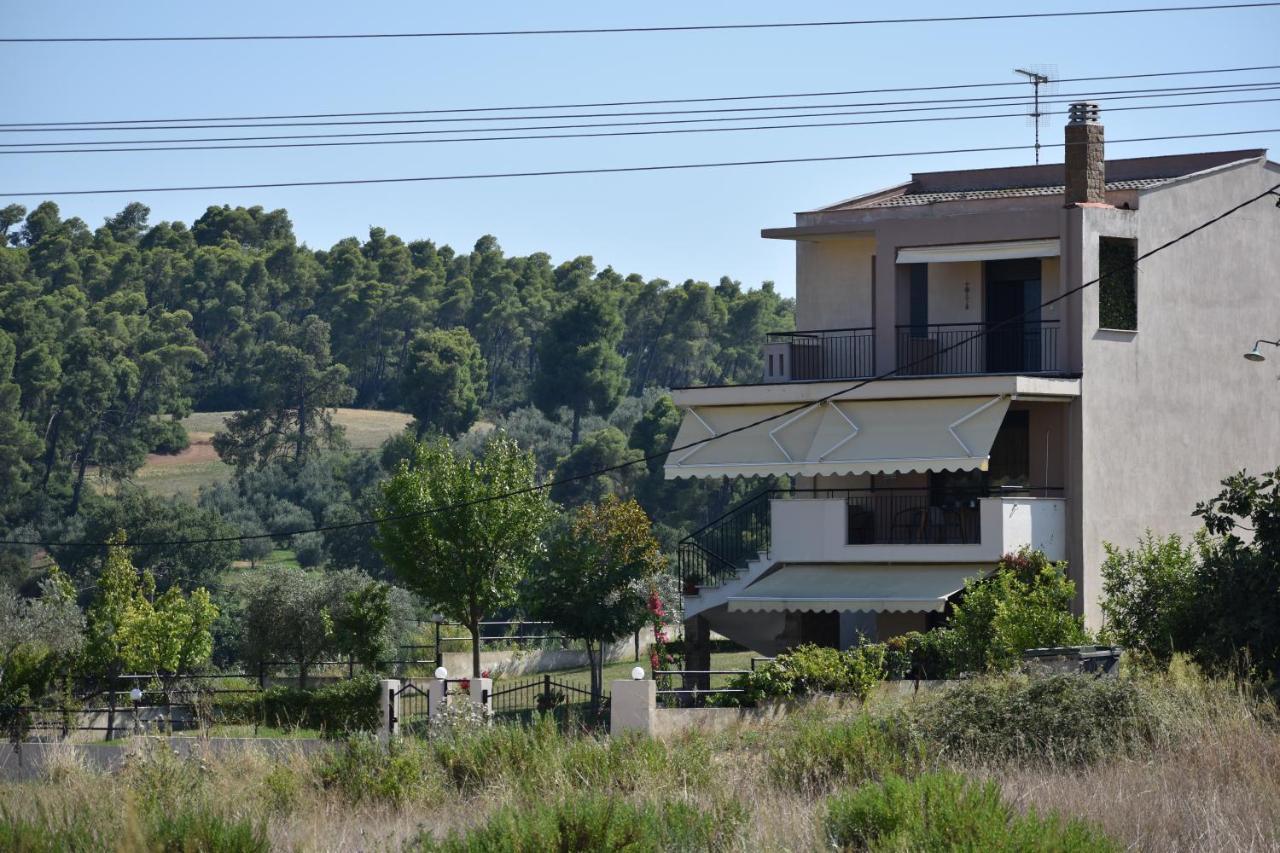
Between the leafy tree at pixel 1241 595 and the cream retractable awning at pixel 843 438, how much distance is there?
207 inches

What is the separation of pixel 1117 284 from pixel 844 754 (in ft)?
49.9

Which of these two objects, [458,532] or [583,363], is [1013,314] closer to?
[458,532]

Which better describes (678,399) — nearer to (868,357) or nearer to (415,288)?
(868,357)

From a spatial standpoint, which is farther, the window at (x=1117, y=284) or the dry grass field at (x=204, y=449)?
the dry grass field at (x=204, y=449)

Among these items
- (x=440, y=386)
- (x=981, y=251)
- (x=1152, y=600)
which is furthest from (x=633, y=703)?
(x=440, y=386)

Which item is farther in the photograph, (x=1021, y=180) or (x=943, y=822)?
(x=1021, y=180)

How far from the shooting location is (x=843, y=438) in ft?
97.9

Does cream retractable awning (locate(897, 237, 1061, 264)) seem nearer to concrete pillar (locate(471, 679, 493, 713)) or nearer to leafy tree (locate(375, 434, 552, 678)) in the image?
concrete pillar (locate(471, 679, 493, 713))

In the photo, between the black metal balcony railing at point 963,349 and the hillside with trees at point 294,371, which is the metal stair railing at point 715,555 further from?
the hillside with trees at point 294,371

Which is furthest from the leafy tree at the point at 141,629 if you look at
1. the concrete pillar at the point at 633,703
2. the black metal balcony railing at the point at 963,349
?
the concrete pillar at the point at 633,703

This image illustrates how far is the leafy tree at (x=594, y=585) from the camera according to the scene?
34.3 m

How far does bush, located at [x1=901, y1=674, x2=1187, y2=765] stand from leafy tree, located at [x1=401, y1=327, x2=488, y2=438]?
78.5 meters

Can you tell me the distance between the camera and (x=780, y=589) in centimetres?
2972

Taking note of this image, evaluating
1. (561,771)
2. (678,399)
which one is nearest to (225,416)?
(678,399)
